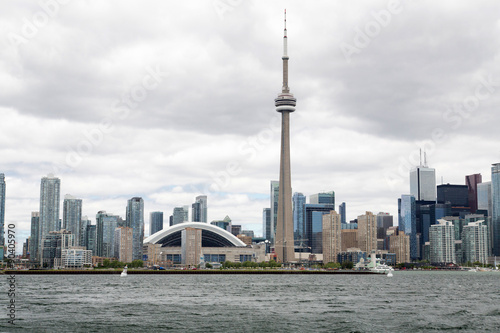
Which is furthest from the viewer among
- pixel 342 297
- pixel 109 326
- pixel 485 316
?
pixel 342 297

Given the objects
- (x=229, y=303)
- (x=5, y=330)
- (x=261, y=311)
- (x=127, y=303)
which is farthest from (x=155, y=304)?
(x=5, y=330)

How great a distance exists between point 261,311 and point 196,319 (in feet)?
34.8

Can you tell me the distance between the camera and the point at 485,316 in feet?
228

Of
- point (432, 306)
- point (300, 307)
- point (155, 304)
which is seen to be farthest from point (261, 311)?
point (432, 306)

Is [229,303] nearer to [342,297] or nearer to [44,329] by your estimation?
[342,297]

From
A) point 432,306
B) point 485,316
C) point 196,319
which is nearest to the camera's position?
point 196,319

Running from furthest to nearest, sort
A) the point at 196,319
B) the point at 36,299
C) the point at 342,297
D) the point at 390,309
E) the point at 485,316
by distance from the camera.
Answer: the point at 342,297, the point at 36,299, the point at 390,309, the point at 485,316, the point at 196,319

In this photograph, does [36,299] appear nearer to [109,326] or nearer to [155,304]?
[155,304]

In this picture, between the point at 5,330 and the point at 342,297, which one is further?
the point at 342,297

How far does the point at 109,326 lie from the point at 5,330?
913cm

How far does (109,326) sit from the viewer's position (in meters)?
59.0

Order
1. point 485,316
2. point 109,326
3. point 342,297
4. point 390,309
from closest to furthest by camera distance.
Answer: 1. point 109,326
2. point 485,316
3. point 390,309
4. point 342,297

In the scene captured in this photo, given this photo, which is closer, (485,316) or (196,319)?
(196,319)

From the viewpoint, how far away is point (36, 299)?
8756 cm
